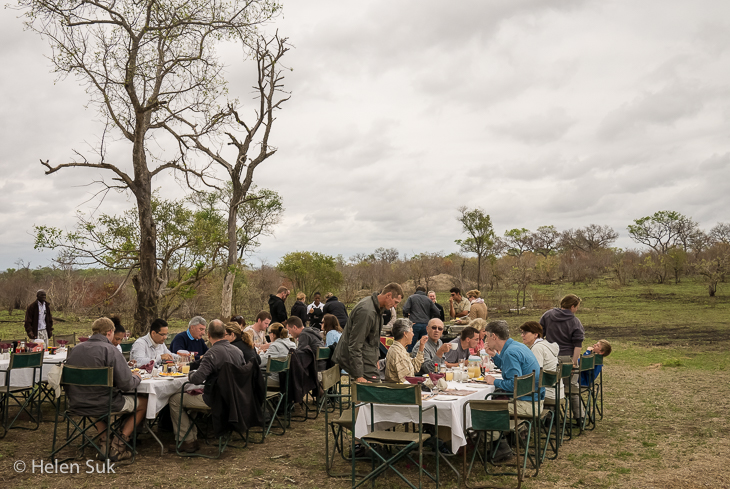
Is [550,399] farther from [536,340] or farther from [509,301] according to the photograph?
[509,301]

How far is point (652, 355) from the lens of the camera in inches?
514

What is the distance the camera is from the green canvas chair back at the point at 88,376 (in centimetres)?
498

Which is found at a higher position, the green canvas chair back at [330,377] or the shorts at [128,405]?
the green canvas chair back at [330,377]

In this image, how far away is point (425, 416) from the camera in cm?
468

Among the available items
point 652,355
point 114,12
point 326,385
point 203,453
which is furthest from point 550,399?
point 114,12

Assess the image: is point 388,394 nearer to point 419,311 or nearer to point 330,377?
point 330,377

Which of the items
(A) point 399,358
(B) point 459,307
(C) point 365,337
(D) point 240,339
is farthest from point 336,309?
(A) point 399,358

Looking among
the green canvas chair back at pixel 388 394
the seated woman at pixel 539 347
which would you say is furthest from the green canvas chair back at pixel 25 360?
the seated woman at pixel 539 347

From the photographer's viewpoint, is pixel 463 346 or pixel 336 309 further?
pixel 336 309

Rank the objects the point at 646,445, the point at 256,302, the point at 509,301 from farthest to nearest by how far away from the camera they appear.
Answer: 1. the point at 509,301
2. the point at 256,302
3. the point at 646,445

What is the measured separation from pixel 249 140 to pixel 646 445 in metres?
14.5

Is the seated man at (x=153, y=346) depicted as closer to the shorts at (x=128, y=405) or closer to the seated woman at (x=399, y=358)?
the shorts at (x=128, y=405)

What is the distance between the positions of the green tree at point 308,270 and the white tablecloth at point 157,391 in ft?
74.1

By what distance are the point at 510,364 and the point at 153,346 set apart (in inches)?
160
